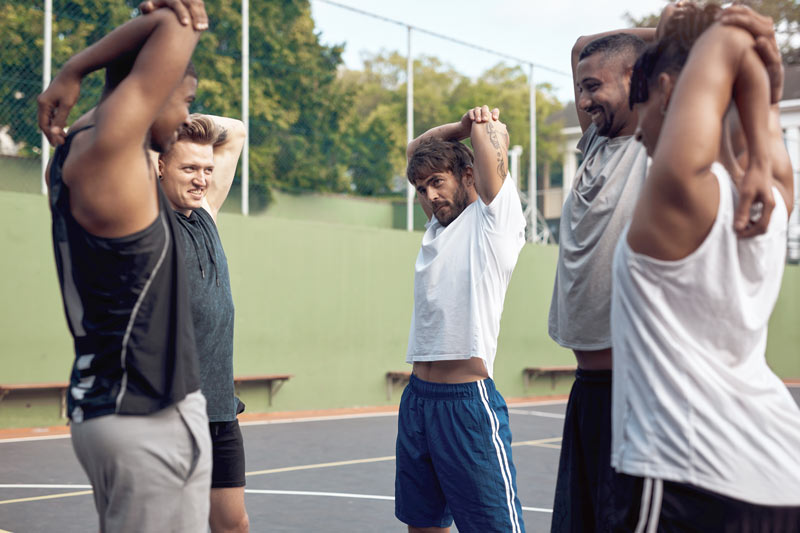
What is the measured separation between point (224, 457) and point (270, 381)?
27.6 feet

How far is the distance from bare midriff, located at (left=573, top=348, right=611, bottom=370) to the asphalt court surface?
2.76m

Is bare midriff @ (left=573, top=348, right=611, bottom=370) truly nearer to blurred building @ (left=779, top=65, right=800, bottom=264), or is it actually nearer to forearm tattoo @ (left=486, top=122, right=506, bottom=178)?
forearm tattoo @ (left=486, top=122, right=506, bottom=178)

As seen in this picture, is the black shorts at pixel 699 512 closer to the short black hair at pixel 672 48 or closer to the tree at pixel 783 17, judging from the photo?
the short black hair at pixel 672 48

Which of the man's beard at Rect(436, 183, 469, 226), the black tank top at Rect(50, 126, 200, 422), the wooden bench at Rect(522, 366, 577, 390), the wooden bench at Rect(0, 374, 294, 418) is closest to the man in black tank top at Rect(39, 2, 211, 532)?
the black tank top at Rect(50, 126, 200, 422)

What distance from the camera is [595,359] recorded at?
8.91 feet

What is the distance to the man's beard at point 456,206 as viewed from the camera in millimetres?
3826

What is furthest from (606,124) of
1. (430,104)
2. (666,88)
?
(430,104)

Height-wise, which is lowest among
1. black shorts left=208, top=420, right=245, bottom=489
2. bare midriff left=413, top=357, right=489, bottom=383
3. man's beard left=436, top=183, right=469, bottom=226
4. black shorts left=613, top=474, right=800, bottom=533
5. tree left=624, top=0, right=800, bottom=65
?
black shorts left=208, top=420, right=245, bottom=489

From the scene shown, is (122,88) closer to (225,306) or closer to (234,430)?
(225,306)

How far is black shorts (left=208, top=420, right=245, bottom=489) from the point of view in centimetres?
354

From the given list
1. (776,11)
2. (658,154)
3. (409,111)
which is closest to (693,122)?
(658,154)

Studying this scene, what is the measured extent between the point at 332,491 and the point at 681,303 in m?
4.88

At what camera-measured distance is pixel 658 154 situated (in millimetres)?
1848

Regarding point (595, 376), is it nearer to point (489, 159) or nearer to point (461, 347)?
point (461, 347)
